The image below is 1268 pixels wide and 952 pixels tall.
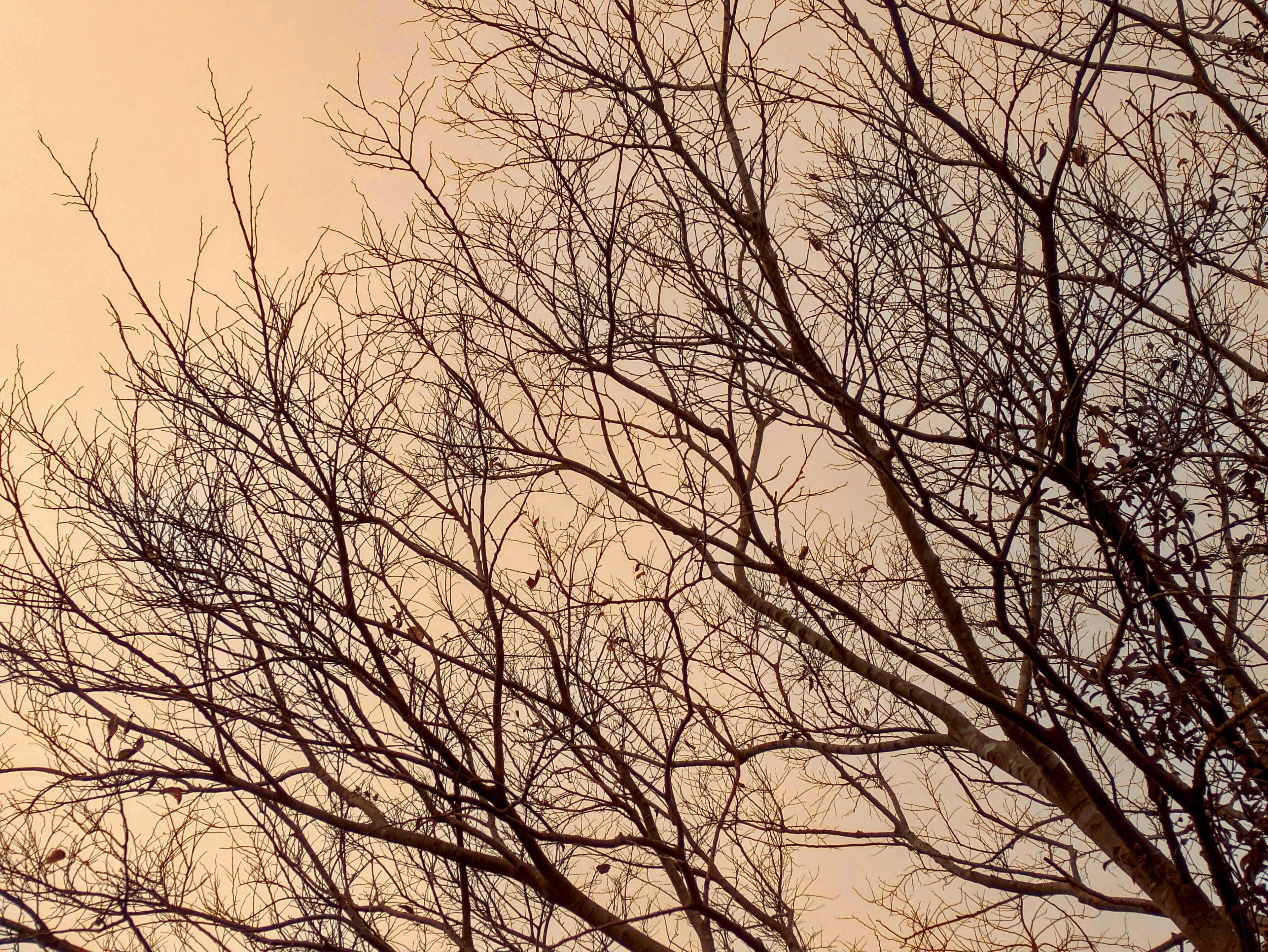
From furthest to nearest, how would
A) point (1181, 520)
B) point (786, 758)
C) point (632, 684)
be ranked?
point (786, 758)
point (1181, 520)
point (632, 684)

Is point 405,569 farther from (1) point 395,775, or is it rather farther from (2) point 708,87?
(2) point 708,87

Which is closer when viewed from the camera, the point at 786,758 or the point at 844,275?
the point at 844,275

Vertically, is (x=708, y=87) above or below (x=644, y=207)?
above

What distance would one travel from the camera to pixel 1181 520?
11.4 feet

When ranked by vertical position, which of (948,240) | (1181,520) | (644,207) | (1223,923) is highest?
(644,207)

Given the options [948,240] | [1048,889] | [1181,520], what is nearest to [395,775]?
[948,240]

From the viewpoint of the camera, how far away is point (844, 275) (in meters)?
2.80

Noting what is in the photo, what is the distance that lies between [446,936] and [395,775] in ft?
5.54

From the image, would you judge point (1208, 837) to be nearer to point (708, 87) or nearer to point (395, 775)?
point (395, 775)

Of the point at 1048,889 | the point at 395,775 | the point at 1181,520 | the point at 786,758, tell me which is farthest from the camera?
the point at 786,758

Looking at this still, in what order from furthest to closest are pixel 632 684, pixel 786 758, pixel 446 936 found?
pixel 786 758, pixel 446 936, pixel 632 684

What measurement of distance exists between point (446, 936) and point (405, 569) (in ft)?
5.74

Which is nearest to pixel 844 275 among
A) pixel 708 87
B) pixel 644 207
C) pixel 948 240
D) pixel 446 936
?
pixel 948 240

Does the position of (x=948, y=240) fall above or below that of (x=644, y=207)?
below
